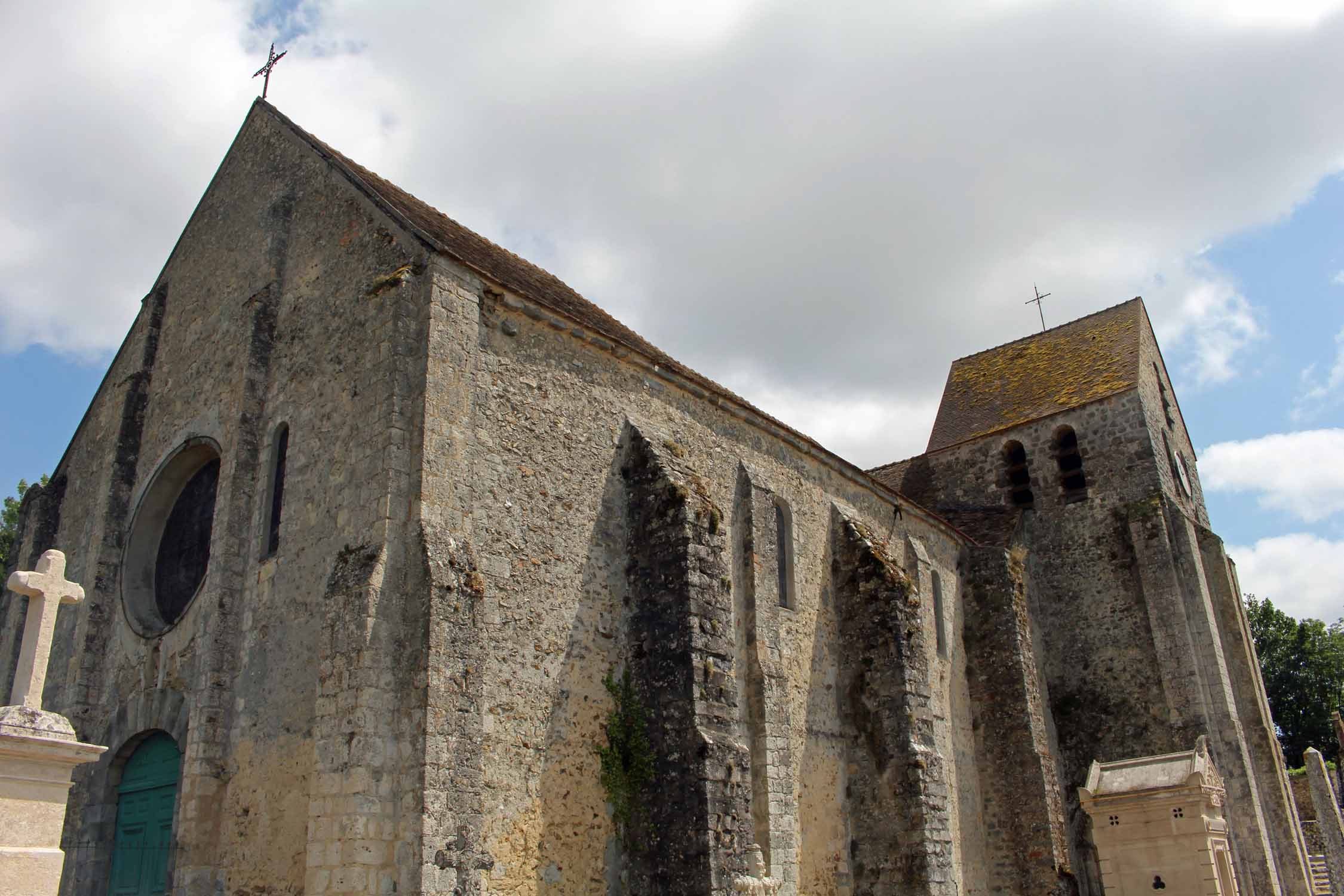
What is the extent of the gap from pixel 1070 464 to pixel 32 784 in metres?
21.1

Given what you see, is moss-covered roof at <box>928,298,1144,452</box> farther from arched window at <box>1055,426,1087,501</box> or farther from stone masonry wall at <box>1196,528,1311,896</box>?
stone masonry wall at <box>1196,528,1311,896</box>

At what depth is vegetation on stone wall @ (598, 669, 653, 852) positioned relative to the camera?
1085cm

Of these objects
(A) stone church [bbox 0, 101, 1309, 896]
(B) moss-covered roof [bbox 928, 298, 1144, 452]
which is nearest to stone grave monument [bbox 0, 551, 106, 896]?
(A) stone church [bbox 0, 101, 1309, 896]

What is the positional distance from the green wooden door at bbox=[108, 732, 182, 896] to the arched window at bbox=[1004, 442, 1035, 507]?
18.1 meters

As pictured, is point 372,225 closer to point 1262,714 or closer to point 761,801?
point 761,801

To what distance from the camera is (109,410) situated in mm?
14891

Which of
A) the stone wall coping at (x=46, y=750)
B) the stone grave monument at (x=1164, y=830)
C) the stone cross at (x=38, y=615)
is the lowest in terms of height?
the stone grave monument at (x=1164, y=830)

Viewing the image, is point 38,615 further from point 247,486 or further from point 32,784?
→ point 247,486

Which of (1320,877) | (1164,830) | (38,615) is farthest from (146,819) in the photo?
(1320,877)

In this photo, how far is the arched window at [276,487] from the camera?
1138cm

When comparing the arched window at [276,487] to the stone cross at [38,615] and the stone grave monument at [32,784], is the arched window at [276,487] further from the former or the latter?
the stone grave monument at [32,784]

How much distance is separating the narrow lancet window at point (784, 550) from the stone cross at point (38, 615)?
31.9 feet

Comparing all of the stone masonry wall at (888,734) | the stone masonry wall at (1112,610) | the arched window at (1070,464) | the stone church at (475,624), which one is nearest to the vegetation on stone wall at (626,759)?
the stone church at (475,624)

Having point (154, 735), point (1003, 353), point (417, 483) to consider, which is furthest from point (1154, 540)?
point (154, 735)
